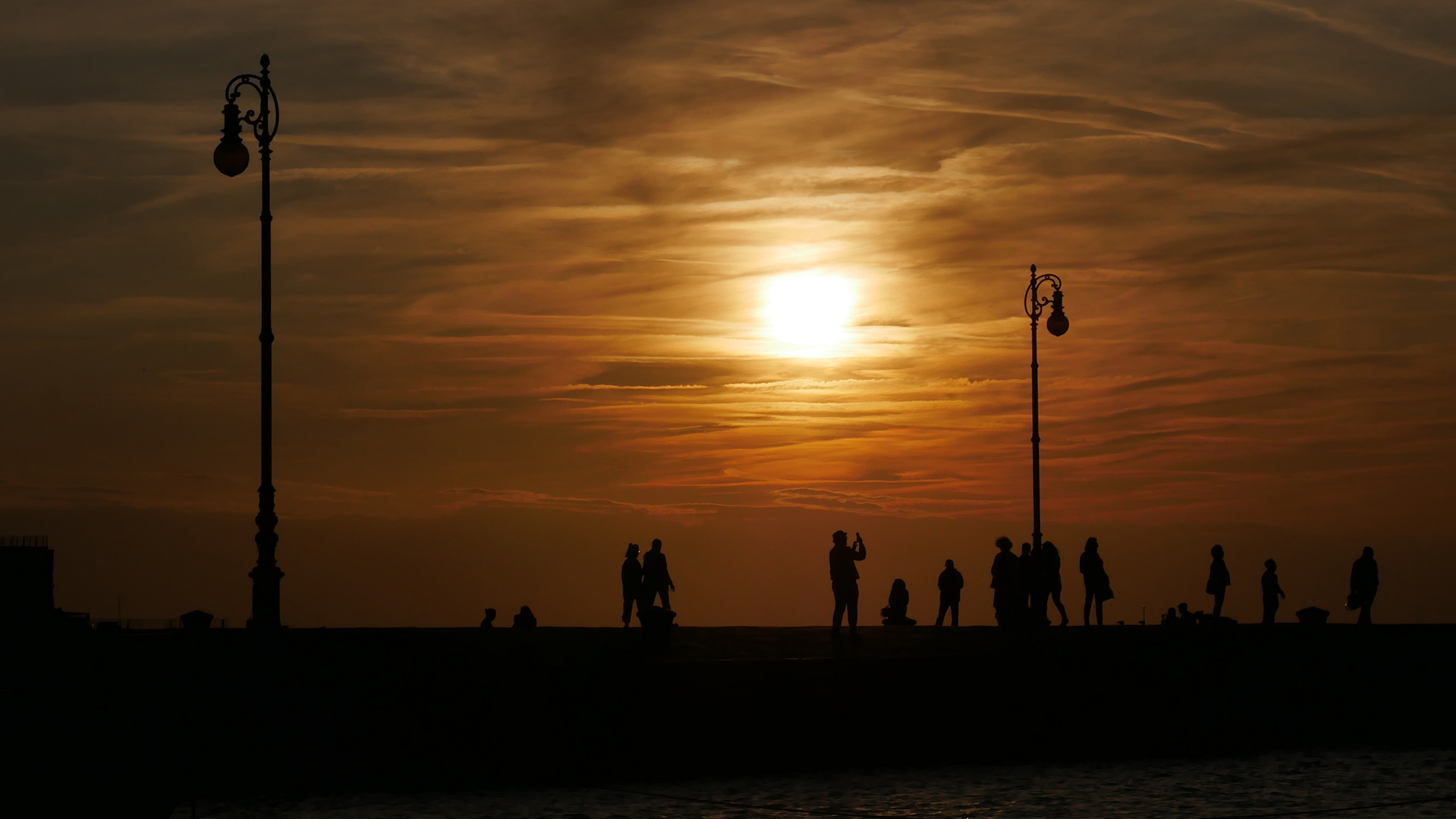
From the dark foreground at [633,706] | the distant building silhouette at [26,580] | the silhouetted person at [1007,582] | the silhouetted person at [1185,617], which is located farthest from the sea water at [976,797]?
the distant building silhouette at [26,580]

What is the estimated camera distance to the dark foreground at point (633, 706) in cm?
1988

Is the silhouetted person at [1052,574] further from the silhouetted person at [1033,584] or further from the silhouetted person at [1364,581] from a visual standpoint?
the silhouetted person at [1364,581]

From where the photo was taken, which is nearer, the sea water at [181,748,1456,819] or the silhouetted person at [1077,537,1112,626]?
the sea water at [181,748,1456,819]

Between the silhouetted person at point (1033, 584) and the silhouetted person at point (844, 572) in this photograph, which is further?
the silhouetted person at point (1033, 584)

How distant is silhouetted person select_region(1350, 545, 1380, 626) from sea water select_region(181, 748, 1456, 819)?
9.02 meters

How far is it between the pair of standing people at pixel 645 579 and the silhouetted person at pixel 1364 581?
15.1m

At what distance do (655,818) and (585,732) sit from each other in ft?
8.39

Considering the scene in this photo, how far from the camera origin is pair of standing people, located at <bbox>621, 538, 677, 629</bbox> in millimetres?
31750

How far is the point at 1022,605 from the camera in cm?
3347

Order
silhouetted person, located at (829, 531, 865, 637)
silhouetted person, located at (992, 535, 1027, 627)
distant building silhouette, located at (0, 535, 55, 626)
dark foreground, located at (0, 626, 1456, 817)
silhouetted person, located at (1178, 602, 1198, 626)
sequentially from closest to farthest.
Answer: dark foreground, located at (0, 626, 1456, 817)
silhouetted person, located at (829, 531, 865, 637)
silhouetted person, located at (992, 535, 1027, 627)
silhouetted person, located at (1178, 602, 1198, 626)
distant building silhouette, located at (0, 535, 55, 626)

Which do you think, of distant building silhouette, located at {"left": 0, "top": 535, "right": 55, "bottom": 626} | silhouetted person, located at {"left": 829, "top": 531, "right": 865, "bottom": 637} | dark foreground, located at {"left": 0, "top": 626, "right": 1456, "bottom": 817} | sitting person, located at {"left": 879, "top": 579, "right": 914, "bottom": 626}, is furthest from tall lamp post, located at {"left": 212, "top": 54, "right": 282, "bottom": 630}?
distant building silhouette, located at {"left": 0, "top": 535, "right": 55, "bottom": 626}

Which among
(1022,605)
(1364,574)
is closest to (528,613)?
(1022,605)

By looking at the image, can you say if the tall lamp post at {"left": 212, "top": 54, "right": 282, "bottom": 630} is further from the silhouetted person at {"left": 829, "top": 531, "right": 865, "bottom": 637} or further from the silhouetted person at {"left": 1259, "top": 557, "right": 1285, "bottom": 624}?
the silhouetted person at {"left": 1259, "top": 557, "right": 1285, "bottom": 624}

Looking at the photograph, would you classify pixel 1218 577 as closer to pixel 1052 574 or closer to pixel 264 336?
pixel 1052 574
